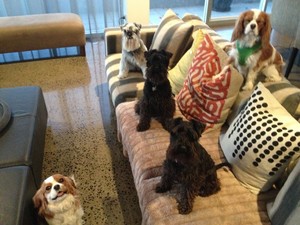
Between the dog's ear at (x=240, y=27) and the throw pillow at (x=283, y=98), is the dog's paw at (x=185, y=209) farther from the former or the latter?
the dog's ear at (x=240, y=27)

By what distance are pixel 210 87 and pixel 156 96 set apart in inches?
13.2

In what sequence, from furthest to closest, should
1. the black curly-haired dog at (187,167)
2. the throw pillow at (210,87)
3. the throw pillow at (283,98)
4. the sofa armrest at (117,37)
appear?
the sofa armrest at (117,37)
the throw pillow at (210,87)
the throw pillow at (283,98)
the black curly-haired dog at (187,167)

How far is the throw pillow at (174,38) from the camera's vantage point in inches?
82.6

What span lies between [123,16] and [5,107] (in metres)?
2.58

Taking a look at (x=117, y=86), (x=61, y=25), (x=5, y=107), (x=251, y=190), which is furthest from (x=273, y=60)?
(x=61, y=25)

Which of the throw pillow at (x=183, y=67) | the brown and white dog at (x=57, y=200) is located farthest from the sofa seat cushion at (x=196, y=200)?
the throw pillow at (x=183, y=67)

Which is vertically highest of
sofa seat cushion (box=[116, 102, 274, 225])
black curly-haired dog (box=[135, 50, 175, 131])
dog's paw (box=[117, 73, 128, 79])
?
black curly-haired dog (box=[135, 50, 175, 131])

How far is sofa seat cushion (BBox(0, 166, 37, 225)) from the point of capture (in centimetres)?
127

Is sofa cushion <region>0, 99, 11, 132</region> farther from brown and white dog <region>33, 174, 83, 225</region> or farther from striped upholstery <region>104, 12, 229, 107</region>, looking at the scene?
striped upholstery <region>104, 12, 229, 107</region>

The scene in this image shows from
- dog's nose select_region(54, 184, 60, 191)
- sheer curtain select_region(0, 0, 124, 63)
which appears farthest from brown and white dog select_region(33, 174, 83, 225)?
sheer curtain select_region(0, 0, 124, 63)

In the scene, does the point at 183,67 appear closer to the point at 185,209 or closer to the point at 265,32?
the point at 265,32

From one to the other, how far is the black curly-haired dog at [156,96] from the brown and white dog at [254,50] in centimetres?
47

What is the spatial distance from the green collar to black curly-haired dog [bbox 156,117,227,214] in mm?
770

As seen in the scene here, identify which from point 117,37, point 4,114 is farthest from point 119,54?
point 4,114
